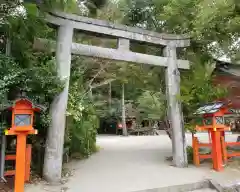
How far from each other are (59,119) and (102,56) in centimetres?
209

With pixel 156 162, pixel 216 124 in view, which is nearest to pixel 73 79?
pixel 156 162

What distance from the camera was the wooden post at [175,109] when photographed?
7.26 m

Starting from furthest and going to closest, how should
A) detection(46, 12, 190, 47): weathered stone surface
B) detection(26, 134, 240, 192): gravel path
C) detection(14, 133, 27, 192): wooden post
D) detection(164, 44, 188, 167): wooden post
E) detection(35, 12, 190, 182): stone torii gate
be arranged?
detection(164, 44, 188, 167): wooden post, detection(46, 12, 190, 47): weathered stone surface, detection(35, 12, 190, 182): stone torii gate, detection(26, 134, 240, 192): gravel path, detection(14, 133, 27, 192): wooden post

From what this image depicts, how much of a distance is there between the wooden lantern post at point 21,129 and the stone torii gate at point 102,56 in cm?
100

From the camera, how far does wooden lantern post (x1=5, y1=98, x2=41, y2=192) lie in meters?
4.65

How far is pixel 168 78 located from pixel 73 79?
2.95 m

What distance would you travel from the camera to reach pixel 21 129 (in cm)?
468

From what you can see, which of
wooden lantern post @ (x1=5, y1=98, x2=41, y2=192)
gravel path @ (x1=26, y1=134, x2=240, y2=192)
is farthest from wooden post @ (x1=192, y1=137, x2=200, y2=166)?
wooden lantern post @ (x1=5, y1=98, x2=41, y2=192)

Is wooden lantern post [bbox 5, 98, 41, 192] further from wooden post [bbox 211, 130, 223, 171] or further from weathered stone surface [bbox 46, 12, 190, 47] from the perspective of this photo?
wooden post [bbox 211, 130, 223, 171]

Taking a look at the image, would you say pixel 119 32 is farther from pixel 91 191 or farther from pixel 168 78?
pixel 91 191

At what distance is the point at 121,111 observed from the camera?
2420 cm

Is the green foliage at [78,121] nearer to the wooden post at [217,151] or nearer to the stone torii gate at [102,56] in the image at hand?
the stone torii gate at [102,56]

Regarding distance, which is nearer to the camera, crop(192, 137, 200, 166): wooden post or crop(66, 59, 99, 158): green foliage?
crop(66, 59, 99, 158): green foliage

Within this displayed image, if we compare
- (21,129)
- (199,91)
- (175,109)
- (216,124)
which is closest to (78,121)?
(175,109)
